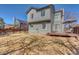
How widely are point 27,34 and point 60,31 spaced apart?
0.34 metres

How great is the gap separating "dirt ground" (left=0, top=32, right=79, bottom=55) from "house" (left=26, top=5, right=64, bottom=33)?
0.24ft

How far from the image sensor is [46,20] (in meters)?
1.82

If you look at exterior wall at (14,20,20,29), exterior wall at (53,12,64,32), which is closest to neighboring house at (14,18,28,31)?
exterior wall at (14,20,20,29)

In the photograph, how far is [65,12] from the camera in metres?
1.79

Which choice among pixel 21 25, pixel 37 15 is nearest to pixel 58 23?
pixel 37 15

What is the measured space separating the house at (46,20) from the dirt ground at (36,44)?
7cm

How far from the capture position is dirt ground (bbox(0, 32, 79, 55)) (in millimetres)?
1761

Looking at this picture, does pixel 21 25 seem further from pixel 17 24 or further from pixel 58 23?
pixel 58 23

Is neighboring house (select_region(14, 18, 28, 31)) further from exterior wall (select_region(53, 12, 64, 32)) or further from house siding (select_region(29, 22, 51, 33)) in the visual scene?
exterior wall (select_region(53, 12, 64, 32))
